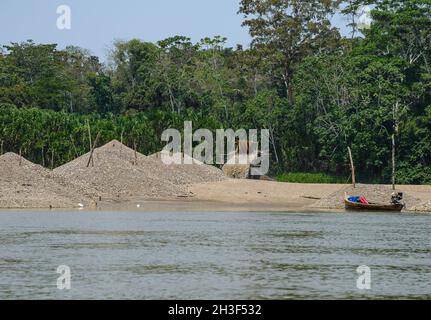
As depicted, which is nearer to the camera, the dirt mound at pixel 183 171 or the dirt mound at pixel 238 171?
the dirt mound at pixel 183 171

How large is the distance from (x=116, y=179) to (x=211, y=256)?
35.6 meters

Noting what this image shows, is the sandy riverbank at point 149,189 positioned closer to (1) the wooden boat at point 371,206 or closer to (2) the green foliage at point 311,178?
(1) the wooden boat at point 371,206

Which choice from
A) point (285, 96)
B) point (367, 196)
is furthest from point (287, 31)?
point (367, 196)

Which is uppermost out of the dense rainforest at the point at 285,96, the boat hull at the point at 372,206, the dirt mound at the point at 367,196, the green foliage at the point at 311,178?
the dense rainforest at the point at 285,96

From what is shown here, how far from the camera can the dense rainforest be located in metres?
82.6

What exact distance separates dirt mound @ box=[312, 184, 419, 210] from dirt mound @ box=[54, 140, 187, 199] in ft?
39.6

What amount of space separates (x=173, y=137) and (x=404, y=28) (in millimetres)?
23328

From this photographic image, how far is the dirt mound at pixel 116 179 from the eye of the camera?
70.7m

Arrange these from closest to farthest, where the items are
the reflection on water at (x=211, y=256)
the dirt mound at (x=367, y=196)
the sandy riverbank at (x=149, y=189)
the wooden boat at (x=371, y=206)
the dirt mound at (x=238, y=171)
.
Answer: the reflection on water at (x=211, y=256) < the sandy riverbank at (x=149, y=189) < the wooden boat at (x=371, y=206) < the dirt mound at (x=367, y=196) < the dirt mound at (x=238, y=171)

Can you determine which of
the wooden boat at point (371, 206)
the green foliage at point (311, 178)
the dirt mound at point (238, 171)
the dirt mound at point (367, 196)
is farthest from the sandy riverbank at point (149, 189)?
the green foliage at point (311, 178)

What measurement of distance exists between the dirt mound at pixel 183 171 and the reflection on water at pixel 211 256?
18936mm

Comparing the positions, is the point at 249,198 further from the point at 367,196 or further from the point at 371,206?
the point at 371,206

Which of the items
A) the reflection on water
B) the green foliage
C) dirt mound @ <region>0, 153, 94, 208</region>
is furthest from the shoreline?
the reflection on water
